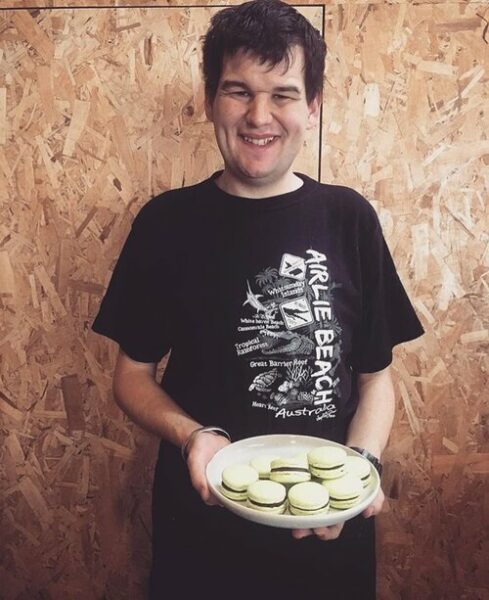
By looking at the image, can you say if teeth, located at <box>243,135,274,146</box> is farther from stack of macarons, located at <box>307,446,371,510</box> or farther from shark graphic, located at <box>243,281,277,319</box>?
stack of macarons, located at <box>307,446,371,510</box>

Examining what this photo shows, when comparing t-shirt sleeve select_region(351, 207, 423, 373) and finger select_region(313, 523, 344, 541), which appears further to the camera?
t-shirt sleeve select_region(351, 207, 423, 373)

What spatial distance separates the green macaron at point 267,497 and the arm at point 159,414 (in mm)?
85

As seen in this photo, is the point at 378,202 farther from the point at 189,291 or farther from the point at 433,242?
the point at 189,291

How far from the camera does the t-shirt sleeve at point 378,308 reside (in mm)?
1400

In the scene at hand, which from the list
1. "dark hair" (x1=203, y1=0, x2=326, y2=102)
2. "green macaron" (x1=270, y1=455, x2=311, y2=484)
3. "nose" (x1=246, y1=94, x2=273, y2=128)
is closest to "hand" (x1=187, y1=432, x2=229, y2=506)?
"green macaron" (x1=270, y1=455, x2=311, y2=484)

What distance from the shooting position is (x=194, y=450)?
1225 millimetres

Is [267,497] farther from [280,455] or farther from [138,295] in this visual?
[138,295]

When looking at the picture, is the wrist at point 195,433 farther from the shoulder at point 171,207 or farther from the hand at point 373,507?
the shoulder at point 171,207

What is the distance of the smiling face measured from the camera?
4.16ft

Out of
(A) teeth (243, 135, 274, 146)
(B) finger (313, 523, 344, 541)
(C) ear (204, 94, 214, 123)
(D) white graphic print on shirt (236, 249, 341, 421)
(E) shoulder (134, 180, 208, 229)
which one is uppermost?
(C) ear (204, 94, 214, 123)

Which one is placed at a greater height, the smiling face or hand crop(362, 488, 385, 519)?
the smiling face

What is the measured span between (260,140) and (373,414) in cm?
70

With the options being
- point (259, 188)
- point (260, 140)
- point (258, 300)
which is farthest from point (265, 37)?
point (258, 300)

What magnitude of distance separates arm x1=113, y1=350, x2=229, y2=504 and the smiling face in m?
0.54
